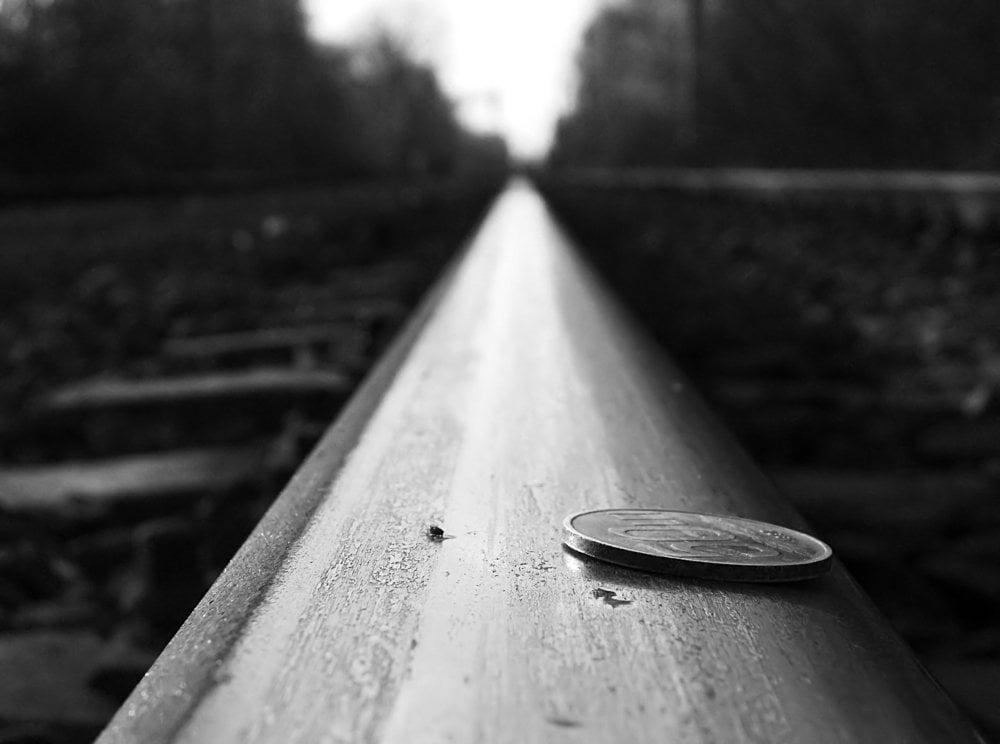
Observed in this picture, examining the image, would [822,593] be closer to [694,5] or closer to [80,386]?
[80,386]

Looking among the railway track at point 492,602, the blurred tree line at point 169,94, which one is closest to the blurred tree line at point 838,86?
the blurred tree line at point 169,94

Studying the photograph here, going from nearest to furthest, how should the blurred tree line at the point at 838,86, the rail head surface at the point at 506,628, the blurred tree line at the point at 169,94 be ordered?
the rail head surface at the point at 506,628 → the blurred tree line at the point at 838,86 → the blurred tree line at the point at 169,94

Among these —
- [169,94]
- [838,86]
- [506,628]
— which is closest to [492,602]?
[506,628]

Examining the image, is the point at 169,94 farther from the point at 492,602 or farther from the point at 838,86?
the point at 492,602

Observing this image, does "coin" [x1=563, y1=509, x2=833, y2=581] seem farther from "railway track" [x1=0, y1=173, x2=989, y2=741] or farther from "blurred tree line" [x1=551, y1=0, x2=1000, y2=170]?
"blurred tree line" [x1=551, y1=0, x2=1000, y2=170]

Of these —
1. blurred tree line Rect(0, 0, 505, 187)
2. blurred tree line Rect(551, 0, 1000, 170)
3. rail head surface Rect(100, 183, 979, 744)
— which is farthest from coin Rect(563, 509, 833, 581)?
blurred tree line Rect(0, 0, 505, 187)

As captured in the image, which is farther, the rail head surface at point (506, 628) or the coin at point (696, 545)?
the coin at point (696, 545)

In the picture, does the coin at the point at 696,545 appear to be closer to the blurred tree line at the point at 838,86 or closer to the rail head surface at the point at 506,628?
the rail head surface at the point at 506,628

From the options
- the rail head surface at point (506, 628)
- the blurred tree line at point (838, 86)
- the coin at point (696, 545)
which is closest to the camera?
the rail head surface at point (506, 628)
